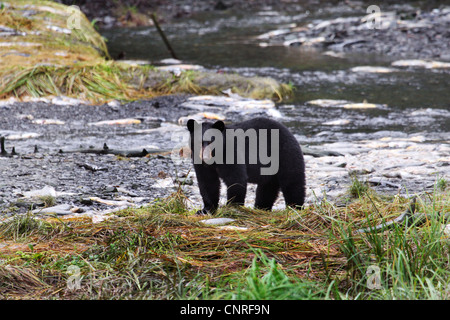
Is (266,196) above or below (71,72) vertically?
below

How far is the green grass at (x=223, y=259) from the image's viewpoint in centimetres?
240

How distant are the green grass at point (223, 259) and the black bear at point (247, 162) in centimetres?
72

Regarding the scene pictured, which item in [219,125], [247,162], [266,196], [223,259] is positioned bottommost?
[266,196]

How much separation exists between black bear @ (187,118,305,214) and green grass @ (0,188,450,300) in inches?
28.4

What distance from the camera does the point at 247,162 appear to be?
13.7 feet

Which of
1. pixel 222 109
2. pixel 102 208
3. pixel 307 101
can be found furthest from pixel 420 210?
pixel 307 101

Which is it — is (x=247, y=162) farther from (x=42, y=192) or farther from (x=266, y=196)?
(x=42, y=192)

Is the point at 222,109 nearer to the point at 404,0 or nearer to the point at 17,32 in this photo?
the point at 17,32

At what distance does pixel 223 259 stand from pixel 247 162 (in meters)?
1.51

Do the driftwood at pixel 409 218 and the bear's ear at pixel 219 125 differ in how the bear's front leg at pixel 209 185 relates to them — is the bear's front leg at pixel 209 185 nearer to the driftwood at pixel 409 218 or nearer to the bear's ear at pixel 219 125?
the bear's ear at pixel 219 125

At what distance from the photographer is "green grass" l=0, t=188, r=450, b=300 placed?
240cm

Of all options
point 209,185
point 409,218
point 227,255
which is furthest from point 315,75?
point 227,255
